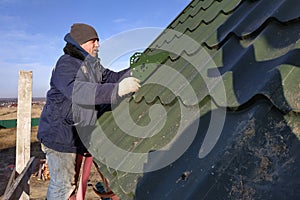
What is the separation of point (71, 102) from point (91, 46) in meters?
0.92

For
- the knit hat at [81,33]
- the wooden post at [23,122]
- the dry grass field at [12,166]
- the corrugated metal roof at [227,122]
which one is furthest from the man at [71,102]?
the dry grass field at [12,166]

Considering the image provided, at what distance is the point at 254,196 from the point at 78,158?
2.62 metres

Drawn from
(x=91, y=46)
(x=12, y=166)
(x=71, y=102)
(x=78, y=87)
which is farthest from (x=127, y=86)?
(x=12, y=166)

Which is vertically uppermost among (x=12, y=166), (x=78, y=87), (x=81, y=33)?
(x=81, y=33)

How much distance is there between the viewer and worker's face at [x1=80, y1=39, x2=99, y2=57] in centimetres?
347

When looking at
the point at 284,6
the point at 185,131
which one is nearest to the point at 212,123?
the point at 185,131

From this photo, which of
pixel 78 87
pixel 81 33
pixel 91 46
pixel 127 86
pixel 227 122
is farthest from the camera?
pixel 91 46

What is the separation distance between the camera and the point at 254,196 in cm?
92

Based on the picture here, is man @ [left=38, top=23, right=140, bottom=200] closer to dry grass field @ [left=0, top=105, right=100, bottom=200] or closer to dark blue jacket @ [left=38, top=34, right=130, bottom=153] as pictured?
dark blue jacket @ [left=38, top=34, right=130, bottom=153]

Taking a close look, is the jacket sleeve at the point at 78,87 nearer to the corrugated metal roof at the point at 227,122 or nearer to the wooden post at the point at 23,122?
the corrugated metal roof at the point at 227,122

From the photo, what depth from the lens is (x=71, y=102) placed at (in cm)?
288

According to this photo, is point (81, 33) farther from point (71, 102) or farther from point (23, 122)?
point (23, 122)

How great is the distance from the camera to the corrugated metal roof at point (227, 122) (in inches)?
39.6

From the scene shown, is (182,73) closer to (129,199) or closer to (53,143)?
(129,199)
